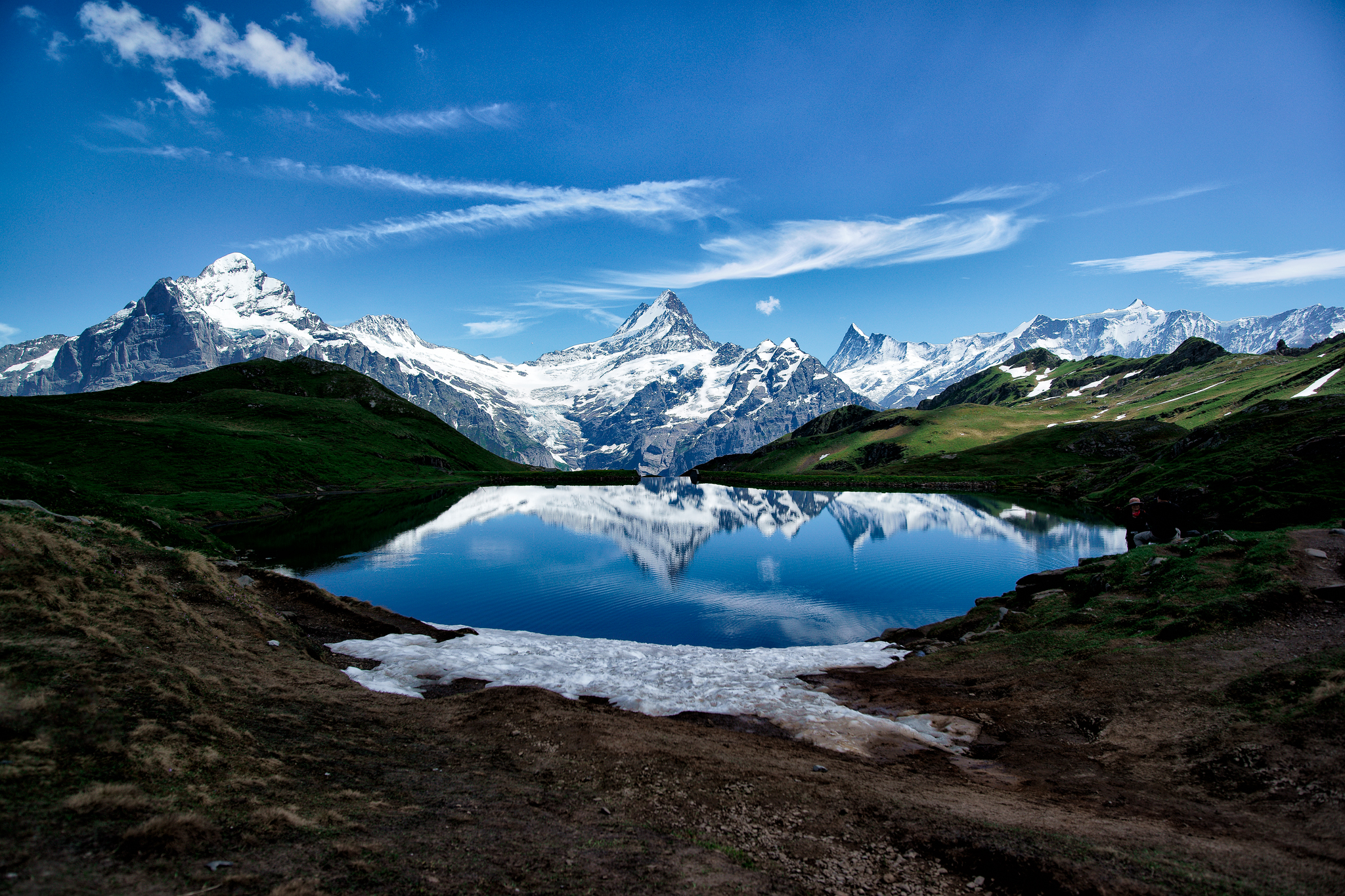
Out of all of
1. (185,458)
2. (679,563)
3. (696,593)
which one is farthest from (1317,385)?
(185,458)

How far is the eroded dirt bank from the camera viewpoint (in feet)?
28.7

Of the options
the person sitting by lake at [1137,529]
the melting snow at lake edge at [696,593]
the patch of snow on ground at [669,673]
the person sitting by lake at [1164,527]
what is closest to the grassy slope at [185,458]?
the melting snow at lake edge at [696,593]

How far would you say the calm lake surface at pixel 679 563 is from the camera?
43.8 m

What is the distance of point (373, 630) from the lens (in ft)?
101

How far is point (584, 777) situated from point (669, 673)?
41.8ft

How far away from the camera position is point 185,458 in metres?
114

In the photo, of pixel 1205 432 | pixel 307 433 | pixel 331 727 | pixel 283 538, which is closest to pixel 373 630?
pixel 331 727

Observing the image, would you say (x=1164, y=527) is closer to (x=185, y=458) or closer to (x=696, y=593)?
(x=696, y=593)

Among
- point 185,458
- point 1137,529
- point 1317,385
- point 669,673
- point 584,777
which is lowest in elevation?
point 669,673

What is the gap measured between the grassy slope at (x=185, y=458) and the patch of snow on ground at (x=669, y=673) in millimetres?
23180

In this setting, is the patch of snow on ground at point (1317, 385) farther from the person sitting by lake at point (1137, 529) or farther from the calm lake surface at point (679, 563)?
the person sitting by lake at point (1137, 529)

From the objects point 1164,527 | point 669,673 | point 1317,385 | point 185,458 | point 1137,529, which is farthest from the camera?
point 1317,385

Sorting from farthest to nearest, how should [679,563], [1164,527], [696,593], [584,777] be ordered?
[679,563]
[696,593]
[1164,527]
[584,777]

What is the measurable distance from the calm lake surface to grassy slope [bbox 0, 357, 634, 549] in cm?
1417
